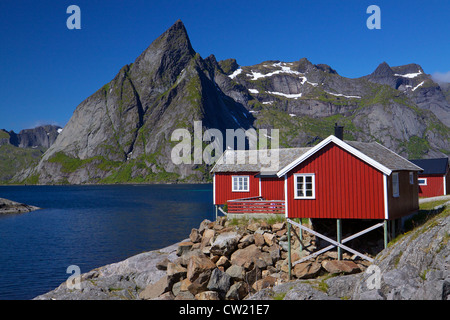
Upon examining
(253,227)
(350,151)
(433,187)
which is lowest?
(253,227)

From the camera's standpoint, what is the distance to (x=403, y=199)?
27.3 metres

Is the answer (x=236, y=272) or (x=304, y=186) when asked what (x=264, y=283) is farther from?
(x=304, y=186)

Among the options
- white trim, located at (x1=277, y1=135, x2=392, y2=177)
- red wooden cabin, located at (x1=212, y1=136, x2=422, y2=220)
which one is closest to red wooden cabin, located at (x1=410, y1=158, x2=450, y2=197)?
red wooden cabin, located at (x1=212, y1=136, x2=422, y2=220)

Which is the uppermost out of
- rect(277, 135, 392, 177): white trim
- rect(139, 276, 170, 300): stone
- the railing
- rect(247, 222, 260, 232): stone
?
rect(277, 135, 392, 177): white trim

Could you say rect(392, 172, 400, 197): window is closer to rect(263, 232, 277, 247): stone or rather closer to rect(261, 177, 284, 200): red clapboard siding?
rect(263, 232, 277, 247): stone

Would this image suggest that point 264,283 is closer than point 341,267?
No

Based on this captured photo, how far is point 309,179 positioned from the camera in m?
25.8

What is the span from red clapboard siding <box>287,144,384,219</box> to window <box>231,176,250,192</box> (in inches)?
670

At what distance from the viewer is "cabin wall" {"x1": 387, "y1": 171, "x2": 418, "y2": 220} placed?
2462cm

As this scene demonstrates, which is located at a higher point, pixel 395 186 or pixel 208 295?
pixel 395 186

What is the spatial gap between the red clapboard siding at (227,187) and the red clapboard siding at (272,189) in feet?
5.25

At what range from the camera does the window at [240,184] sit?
4314cm

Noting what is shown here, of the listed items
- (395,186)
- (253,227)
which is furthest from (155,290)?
(395,186)

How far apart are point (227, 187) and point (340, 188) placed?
20.8 metres
